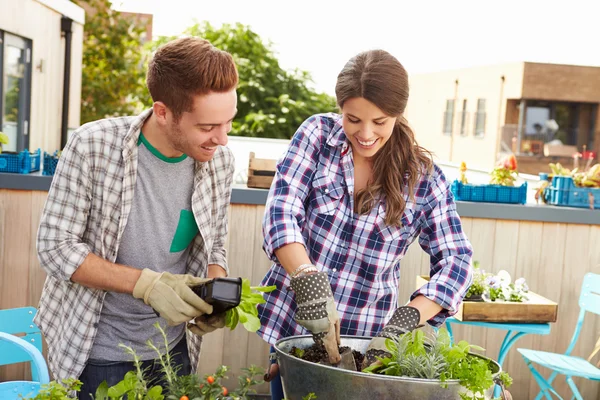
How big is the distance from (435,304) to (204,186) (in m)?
0.60

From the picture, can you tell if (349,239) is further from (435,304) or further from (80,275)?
(80,275)

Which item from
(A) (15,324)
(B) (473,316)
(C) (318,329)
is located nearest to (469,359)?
(C) (318,329)

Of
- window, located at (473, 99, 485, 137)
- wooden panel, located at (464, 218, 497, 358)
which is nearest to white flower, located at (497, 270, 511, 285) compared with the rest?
wooden panel, located at (464, 218, 497, 358)

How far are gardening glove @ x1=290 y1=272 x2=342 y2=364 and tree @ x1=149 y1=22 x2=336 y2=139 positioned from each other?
438 inches

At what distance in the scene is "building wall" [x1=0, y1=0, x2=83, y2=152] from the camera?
6.00 metres

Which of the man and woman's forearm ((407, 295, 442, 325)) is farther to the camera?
woman's forearm ((407, 295, 442, 325))

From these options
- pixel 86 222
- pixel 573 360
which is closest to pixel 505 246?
pixel 573 360

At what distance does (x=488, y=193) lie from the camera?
378 cm

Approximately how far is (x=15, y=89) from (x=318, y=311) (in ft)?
18.1

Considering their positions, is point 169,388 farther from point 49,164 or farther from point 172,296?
point 49,164

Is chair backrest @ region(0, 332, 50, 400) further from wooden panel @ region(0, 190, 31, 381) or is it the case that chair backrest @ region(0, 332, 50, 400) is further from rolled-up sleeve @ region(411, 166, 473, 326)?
wooden panel @ region(0, 190, 31, 381)

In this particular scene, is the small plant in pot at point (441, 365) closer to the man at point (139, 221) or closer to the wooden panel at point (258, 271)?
the man at point (139, 221)

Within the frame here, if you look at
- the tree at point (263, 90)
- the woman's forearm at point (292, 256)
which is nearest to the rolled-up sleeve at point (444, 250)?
the woman's forearm at point (292, 256)

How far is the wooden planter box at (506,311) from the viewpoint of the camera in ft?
10.2
